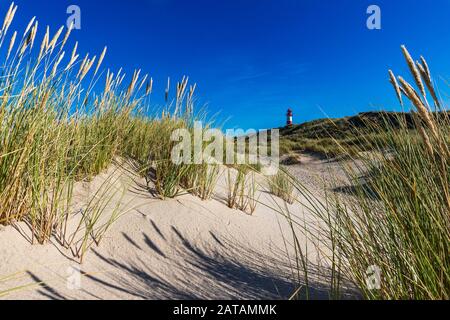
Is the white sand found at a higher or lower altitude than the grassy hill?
lower

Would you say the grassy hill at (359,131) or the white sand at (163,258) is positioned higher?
the grassy hill at (359,131)

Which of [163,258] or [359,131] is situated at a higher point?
[359,131]

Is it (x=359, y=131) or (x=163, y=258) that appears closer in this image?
(x=359, y=131)

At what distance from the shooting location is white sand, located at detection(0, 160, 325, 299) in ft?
5.32

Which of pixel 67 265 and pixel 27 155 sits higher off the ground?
pixel 27 155

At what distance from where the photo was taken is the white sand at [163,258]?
162 centimetres

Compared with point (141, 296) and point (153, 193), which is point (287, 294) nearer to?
point (141, 296)

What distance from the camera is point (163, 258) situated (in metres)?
2.10

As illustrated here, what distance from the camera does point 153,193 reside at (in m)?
2.81
